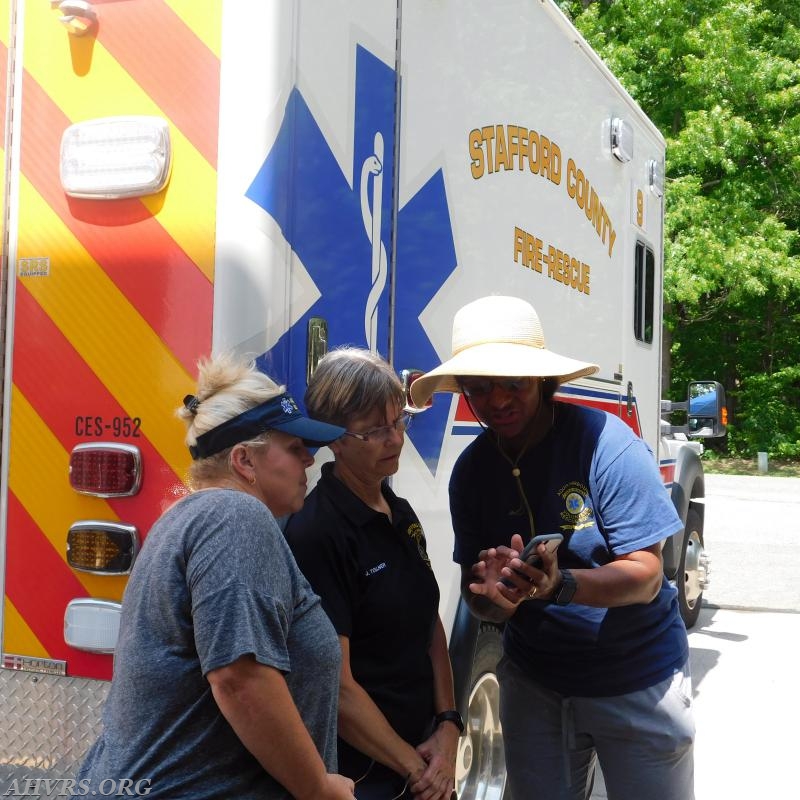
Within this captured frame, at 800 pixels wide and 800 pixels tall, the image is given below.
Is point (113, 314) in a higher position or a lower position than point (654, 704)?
higher

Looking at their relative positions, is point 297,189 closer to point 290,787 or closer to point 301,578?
point 301,578

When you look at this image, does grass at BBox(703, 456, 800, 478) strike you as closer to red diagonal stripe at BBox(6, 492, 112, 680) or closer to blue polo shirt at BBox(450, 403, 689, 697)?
blue polo shirt at BBox(450, 403, 689, 697)

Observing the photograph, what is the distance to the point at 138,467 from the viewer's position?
8.59 feet

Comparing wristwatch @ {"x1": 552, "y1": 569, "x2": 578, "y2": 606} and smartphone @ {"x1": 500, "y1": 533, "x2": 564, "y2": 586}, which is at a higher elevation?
smartphone @ {"x1": 500, "y1": 533, "x2": 564, "y2": 586}

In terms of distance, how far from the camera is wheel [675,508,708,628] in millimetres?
6863

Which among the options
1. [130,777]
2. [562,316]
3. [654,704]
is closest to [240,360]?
[130,777]

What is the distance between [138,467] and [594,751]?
1.38 meters

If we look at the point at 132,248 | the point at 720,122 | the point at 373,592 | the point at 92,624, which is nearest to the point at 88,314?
the point at 132,248

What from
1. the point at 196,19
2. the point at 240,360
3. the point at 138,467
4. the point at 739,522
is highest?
the point at 196,19

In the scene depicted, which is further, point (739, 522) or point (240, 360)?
point (739, 522)

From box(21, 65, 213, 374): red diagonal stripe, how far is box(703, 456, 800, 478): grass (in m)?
20.6

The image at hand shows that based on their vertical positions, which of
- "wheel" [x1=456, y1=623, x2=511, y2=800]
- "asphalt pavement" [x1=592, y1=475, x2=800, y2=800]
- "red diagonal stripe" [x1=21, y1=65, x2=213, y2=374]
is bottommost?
"asphalt pavement" [x1=592, y1=475, x2=800, y2=800]

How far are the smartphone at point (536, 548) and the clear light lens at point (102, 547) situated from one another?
100cm

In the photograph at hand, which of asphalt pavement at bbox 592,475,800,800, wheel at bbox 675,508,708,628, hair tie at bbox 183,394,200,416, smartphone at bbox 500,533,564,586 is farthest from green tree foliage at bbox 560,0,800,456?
hair tie at bbox 183,394,200,416
